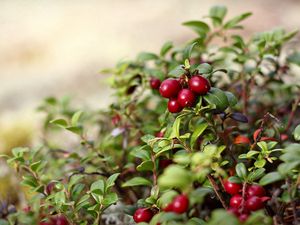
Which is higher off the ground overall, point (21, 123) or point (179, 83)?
point (179, 83)

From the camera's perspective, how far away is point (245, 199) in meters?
1.09

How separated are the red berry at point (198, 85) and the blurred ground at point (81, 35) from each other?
2085 mm

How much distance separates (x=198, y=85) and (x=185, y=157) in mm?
211

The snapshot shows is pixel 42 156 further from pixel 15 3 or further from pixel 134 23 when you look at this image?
pixel 15 3

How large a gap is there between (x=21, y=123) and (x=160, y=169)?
1.63 meters

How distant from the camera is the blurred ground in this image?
3.65 meters

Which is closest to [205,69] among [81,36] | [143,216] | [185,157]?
[185,157]

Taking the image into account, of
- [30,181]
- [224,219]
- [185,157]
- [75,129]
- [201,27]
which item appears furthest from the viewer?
[201,27]

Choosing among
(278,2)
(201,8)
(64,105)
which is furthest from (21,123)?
(278,2)

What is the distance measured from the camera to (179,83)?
3.81ft

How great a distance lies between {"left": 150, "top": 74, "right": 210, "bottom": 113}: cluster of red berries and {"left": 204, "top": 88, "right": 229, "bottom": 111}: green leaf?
2 cm

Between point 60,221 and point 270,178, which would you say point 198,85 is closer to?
point 270,178

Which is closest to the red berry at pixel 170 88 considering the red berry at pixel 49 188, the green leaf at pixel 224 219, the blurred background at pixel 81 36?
the green leaf at pixel 224 219

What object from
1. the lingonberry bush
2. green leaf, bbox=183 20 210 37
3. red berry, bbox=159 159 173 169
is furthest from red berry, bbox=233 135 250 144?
green leaf, bbox=183 20 210 37
